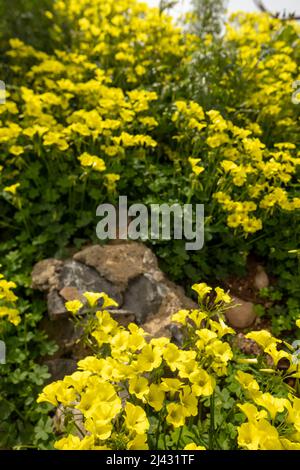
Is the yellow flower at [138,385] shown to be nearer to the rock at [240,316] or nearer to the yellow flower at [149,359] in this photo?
the yellow flower at [149,359]

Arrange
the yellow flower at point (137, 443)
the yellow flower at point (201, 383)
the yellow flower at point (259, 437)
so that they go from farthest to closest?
the yellow flower at point (201, 383) < the yellow flower at point (137, 443) < the yellow flower at point (259, 437)

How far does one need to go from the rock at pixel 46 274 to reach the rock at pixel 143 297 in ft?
1.67

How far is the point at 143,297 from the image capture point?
295 cm

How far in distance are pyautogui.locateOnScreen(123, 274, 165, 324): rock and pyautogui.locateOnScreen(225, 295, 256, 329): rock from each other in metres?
0.54

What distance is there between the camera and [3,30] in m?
5.21

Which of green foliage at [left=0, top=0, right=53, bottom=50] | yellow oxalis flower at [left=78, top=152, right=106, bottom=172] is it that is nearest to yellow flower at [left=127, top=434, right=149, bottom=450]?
yellow oxalis flower at [left=78, top=152, right=106, bottom=172]

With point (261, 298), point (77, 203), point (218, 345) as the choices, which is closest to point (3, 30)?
point (77, 203)

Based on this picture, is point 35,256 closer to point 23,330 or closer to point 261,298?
point 23,330

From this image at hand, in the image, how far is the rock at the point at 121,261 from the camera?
301cm

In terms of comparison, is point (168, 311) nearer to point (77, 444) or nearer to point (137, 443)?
point (137, 443)

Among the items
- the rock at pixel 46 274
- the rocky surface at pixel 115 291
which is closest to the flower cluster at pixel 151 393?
the rocky surface at pixel 115 291

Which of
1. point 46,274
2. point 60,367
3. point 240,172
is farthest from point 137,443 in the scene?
point 240,172

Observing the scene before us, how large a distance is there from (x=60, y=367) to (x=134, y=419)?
4.39 ft
